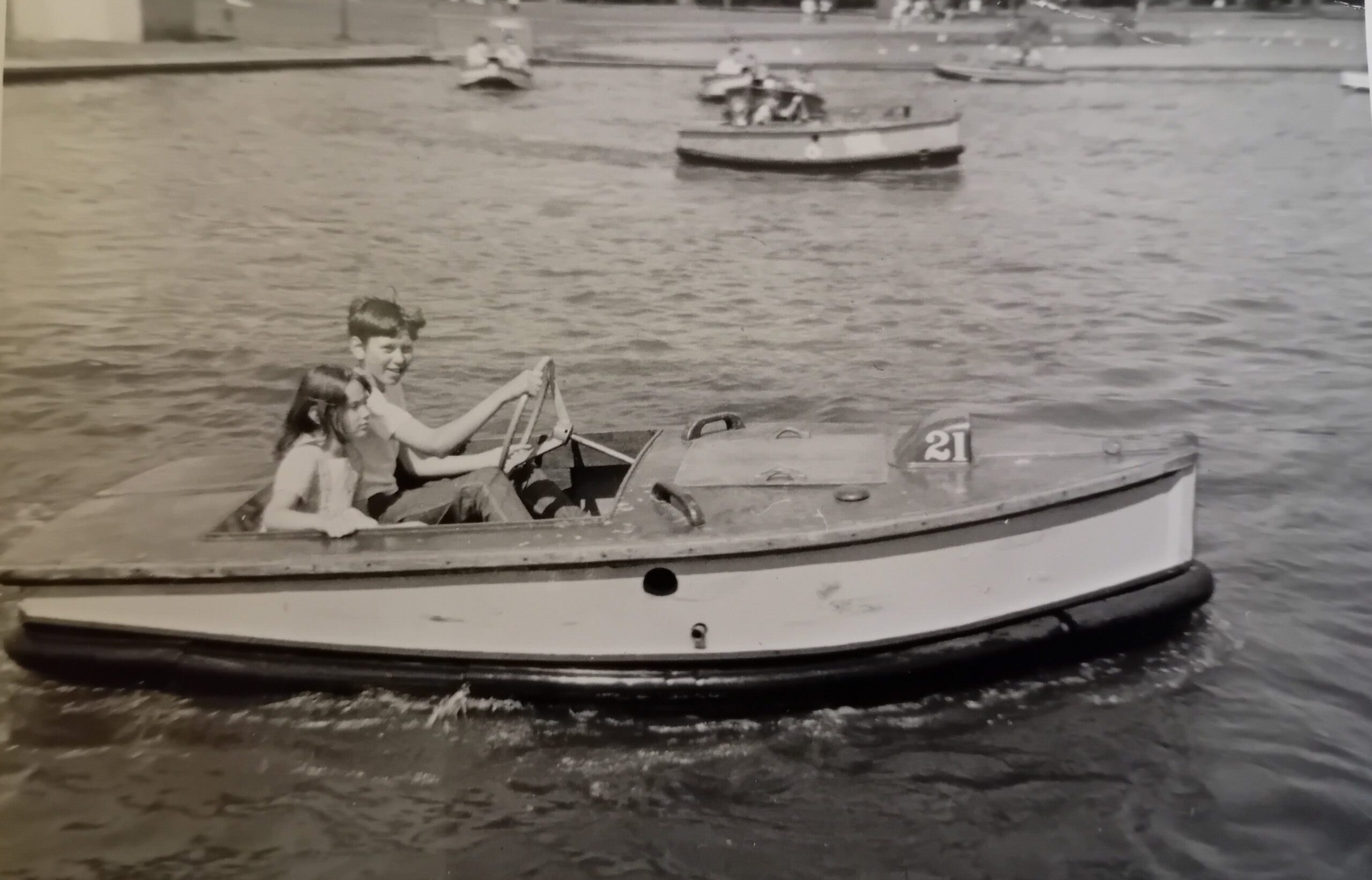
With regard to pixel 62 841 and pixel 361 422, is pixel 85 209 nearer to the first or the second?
pixel 361 422

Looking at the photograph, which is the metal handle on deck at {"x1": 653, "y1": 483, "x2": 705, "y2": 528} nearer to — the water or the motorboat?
the water

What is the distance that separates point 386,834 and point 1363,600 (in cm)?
278

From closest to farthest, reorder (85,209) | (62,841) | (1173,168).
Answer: (62,841) < (85,209) < (1173,168)

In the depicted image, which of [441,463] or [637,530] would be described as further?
[441,463]

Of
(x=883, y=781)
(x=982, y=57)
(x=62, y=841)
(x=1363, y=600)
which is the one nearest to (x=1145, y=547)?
(x=1363, y=600)

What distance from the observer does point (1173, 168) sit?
10.7 ft

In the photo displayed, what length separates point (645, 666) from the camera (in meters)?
2.70

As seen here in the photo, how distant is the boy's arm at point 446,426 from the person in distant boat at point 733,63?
1.29m

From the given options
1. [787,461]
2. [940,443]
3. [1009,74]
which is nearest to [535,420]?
[787,461]

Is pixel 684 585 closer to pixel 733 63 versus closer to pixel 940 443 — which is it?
pixel 940 443

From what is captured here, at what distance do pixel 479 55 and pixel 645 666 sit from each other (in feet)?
6.92

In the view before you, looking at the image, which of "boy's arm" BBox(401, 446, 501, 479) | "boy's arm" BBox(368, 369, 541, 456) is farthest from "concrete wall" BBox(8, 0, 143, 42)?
"boy's arm" BBox(401, 446, 501, 479)

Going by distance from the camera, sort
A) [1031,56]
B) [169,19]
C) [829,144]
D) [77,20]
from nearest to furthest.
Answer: [77,20] < [169,19] < [1031,56] < [829,144]

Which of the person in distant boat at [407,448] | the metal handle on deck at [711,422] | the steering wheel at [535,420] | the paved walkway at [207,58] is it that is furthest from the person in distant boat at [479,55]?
the metal handle on deck at [711,422]
